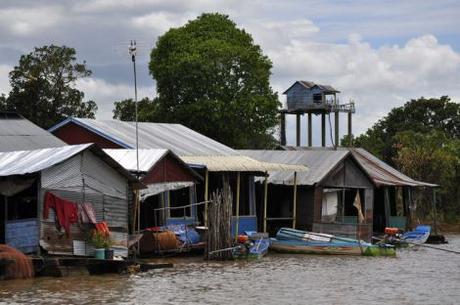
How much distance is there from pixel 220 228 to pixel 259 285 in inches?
190

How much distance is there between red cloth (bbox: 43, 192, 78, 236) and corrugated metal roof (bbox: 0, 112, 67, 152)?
5667 millimetres

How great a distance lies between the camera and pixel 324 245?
81.5ft

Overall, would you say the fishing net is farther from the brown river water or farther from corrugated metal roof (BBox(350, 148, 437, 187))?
corrugated metal roof (BBox(350, 148, 437, 187))

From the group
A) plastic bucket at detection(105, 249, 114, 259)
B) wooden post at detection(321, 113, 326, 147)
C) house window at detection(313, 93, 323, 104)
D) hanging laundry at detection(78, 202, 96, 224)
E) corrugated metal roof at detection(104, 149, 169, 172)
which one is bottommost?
plastic bucket at detection(105, 249, 114, 259)

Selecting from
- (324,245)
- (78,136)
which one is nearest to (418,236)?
(324,245)

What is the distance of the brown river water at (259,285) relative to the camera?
15578 millimetres

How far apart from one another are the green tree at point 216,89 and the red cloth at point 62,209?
22082 millimetres

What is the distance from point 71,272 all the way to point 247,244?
6.15 m

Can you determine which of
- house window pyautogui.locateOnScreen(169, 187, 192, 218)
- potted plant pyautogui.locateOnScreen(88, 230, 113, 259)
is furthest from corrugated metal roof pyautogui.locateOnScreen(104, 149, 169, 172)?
potted plant pyautogui.locateOnScreen(88, 230, 113, 259)

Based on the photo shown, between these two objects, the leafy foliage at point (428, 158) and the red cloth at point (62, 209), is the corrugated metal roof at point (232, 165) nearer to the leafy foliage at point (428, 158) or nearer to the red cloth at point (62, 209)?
the red cloth at point (62, 209)

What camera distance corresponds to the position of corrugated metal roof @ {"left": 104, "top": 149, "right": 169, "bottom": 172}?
23.1 metres

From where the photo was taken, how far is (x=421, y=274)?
20.4 m

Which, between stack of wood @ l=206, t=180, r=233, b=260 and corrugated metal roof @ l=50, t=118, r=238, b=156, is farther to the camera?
corrugated metal roof @ l=50, t=118, r=238, b=156

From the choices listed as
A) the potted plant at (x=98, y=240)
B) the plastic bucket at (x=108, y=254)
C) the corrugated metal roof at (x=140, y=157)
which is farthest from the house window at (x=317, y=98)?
the plastic bucket at (x=108, y=254)
